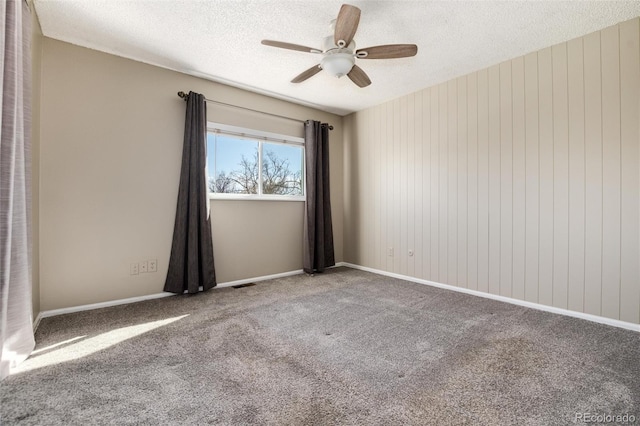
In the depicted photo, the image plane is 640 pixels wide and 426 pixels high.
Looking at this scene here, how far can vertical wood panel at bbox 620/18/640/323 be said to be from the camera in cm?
A: 223

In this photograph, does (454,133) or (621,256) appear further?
(454,133)

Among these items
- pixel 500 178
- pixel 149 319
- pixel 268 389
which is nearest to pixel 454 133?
pixel 500 178

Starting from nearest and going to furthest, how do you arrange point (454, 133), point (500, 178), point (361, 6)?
point (361, 6)
point (500, 178)
point (454, 133)

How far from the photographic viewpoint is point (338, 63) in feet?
7.38

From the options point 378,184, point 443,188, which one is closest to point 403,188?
point 378,184

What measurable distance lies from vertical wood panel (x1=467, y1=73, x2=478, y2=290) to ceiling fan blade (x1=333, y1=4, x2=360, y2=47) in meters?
1.80

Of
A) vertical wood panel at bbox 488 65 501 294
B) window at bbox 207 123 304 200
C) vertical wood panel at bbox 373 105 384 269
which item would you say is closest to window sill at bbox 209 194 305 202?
window at bbox 207 123 304 200

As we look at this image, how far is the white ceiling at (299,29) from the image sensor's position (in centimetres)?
211

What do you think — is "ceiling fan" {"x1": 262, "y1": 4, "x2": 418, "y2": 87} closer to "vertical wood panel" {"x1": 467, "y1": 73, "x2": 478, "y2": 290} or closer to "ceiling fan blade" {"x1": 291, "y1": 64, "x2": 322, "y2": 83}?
"ceiling fan blade" {"x1": 291, "y1": 64, "x2": 322, "y2": 83}

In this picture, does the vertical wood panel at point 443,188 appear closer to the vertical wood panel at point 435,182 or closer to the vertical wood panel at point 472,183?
the vertical wood panel at point 435,182

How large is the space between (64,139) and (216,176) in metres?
1.39

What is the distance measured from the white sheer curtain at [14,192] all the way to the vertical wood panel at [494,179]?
3.63 m

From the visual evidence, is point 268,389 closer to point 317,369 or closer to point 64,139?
point 317,369

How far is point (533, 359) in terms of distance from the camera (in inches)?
70.2
